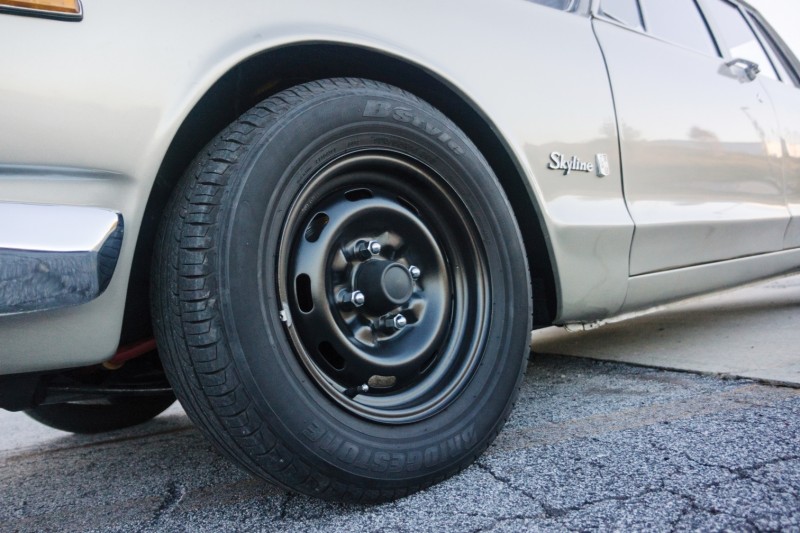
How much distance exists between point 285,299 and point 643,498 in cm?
76

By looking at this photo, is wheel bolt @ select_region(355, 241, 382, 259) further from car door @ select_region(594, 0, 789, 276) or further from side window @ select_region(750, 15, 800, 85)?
side window @ select_region(750, 15, 800, 85)

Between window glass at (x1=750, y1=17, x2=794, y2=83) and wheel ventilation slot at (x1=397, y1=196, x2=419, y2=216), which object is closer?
wheel ventilation slot at (x1=397, y1=196, x2=419, y2=216)

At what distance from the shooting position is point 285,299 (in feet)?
3.84

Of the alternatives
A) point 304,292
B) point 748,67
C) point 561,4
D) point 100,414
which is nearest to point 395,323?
point 304,292

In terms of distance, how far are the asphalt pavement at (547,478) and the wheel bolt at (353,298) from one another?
0.41 metres

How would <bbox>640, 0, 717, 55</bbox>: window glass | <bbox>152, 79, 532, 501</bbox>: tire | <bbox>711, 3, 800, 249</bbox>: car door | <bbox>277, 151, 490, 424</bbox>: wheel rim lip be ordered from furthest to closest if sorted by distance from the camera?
<bbox>711, 3, 800, 249</bbox>: car door
<bbox>640, 0, 717, 55</bbox>: window glass
<bbox>277, 151, 490, 424</bbox>: wheel rim lip
<bbox>152, 79, 532, 501</bbox>: tire

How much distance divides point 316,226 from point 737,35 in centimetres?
271

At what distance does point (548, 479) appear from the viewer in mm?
1240

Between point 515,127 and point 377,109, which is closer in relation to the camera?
point 377,109

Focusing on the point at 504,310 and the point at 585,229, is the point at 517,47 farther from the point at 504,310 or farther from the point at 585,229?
the point at 504,310

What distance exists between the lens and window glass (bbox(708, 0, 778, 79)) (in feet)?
9.30

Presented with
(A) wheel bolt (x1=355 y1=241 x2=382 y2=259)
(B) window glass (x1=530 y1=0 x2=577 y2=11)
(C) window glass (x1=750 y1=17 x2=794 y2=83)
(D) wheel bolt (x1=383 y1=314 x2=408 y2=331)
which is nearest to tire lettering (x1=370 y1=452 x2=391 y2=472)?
(D) wheel bolt (x1=383 y1=314 x2=408 y2=331)

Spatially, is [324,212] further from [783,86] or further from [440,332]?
[783,86]


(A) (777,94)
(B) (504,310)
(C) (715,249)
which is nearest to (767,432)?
(B) (504,310)
